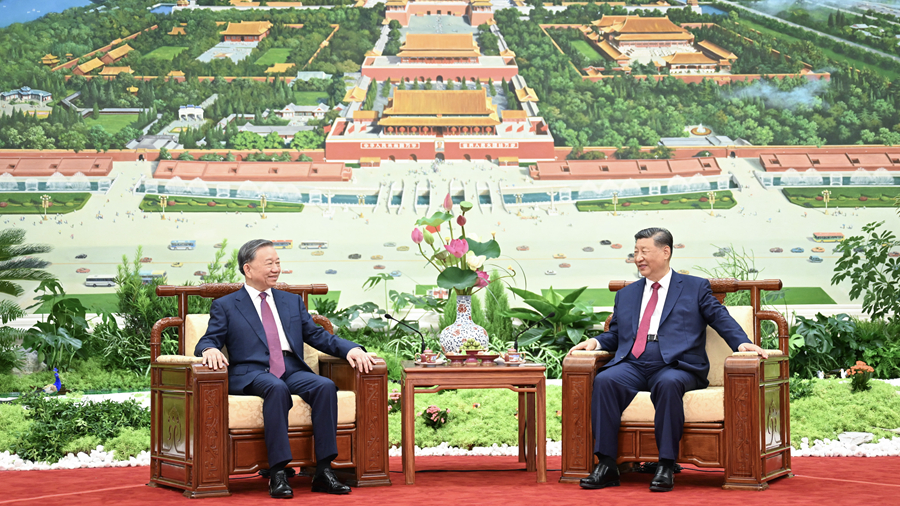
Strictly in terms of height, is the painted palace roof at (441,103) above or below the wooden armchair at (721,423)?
above

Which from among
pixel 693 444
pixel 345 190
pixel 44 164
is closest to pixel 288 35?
pixel 345 190

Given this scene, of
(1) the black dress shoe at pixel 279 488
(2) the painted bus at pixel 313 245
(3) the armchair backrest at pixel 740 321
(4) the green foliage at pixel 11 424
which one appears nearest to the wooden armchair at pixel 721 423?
(3) the armchair backrest at pixel 740 321

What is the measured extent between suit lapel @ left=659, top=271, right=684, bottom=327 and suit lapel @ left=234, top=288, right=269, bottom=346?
1556 mm

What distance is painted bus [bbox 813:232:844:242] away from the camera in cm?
888

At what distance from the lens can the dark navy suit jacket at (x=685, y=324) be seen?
3555mm

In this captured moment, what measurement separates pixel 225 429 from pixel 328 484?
414mm

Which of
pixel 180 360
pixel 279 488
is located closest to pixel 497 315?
pixel 180 360

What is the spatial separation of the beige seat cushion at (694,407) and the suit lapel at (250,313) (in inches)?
55.7

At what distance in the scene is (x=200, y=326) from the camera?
12.4 feet

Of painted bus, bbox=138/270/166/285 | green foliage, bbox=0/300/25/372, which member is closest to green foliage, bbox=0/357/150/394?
green foliage, bbox=0/300/25/372

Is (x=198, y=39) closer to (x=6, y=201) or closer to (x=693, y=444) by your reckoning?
(x=6, y=201)

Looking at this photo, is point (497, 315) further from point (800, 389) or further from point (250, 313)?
point (250, 313)

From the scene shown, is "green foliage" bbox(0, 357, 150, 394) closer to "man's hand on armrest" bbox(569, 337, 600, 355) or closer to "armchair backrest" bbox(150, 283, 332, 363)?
"armchair backrest" bbox(150, 283, 332, 363)

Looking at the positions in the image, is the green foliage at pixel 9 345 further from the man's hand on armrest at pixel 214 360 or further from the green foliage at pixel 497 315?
the man's hand on armrest at pixel 214 360
